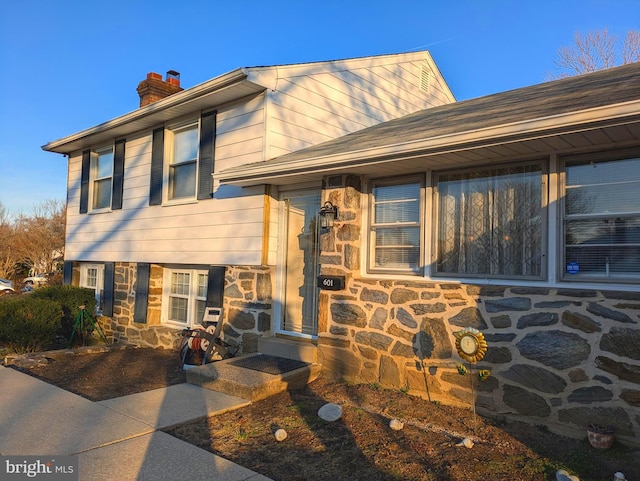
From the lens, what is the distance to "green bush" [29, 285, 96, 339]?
9.41 meters

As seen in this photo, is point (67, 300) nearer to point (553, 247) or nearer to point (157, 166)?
point (157, 166)

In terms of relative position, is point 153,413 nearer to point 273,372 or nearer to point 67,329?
point 273,372

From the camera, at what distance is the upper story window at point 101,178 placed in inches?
419

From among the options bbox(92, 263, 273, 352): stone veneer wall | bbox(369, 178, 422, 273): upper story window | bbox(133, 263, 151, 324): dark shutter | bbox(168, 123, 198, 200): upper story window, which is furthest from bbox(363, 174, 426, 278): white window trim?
bbox(133, 263, 151, 324): dark shutter

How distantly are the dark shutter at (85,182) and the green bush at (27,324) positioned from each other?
336 cm

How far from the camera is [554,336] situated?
4.27 m

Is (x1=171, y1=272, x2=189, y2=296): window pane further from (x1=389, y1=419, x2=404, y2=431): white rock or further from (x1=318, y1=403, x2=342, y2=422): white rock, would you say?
(x1=389, y1=419, x2=404, y2=431): white rock

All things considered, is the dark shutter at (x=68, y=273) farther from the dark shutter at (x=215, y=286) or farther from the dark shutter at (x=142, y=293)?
the dark shutter at (x=215, y=286)

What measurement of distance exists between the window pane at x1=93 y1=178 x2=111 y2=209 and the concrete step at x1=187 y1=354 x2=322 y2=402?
20.4 ft

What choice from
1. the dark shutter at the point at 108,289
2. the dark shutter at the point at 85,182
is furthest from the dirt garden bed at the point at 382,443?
the dark shutter at the point at 85,182

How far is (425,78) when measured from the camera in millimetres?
10883

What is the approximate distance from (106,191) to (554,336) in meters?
9.63

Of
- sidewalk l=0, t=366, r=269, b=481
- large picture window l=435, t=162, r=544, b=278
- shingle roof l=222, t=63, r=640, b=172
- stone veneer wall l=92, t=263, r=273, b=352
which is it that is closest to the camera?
sidewalk l=0, t=366, r=269, b=481

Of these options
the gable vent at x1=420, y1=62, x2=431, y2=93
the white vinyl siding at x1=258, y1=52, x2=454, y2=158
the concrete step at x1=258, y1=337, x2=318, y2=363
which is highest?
the gable vent at x1=420, y1=62, x2=431, y2=93
